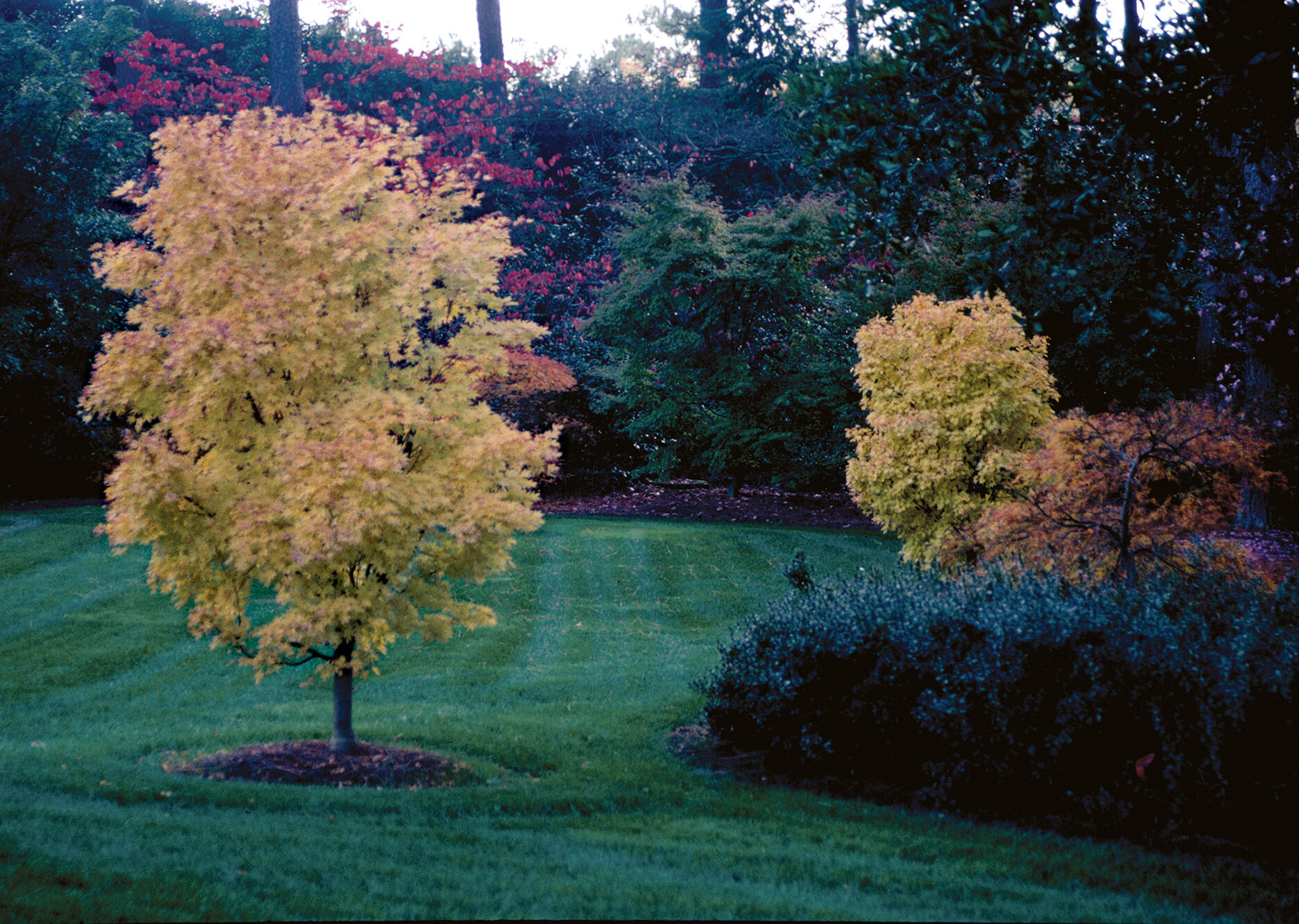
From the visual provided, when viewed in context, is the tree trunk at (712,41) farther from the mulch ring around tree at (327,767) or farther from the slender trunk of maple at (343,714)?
the mulch ring around tree at (327,767)

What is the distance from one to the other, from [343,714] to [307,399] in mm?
2667

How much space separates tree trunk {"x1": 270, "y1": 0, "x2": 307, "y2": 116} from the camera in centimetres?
2273

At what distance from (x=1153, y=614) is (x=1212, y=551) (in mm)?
2636

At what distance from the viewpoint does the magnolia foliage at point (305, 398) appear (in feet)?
25.2

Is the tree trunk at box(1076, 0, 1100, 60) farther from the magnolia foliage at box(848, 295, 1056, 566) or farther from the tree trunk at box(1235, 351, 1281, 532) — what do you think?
the tree trunk at box(1235, 351, 1281, 532)

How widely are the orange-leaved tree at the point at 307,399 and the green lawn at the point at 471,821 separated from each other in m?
1.51

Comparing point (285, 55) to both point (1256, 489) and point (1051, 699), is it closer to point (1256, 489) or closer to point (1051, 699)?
point (1256, 489)

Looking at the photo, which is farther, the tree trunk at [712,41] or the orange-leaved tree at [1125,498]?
the tree trunk at [712,41]

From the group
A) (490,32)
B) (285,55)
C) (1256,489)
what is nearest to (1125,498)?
(1256,489)

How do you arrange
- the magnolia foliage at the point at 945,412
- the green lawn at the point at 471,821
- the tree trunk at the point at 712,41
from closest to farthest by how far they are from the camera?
1. the green lawn at the point at 471,821
2. the magnolia foliage at the point at 945,412
3. the tree trunk at the point at 712,41

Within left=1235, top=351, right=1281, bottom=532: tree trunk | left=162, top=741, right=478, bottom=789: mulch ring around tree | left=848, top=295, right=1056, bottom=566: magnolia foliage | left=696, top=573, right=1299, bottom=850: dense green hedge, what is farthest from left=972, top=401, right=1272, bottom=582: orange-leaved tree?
left=162, top=741, right=478, bottom=789: mulch ring around tree

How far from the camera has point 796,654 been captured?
8.66 m

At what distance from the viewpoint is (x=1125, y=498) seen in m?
9.77

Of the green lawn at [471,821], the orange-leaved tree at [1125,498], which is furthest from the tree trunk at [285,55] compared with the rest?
the orange-leaved tree at [1125,498]
